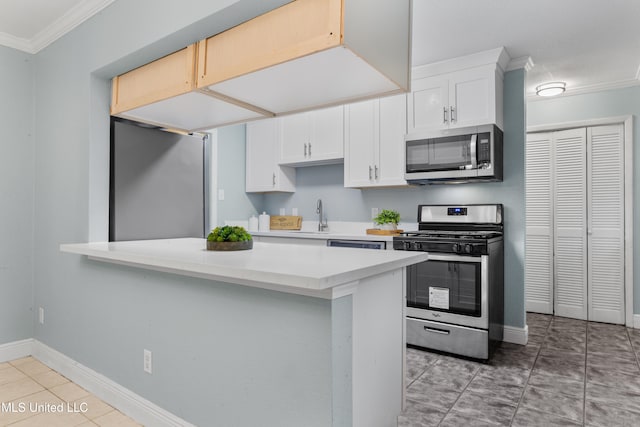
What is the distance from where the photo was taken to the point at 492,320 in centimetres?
302

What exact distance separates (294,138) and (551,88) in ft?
9.00

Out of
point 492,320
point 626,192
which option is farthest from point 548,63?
point 492,320

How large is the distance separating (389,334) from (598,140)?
3.78 meters

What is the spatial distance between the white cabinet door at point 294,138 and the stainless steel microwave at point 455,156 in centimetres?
118

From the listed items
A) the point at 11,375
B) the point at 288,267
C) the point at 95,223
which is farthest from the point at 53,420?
the point at 288,267

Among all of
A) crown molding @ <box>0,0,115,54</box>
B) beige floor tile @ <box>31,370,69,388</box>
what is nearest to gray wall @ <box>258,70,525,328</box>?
crown molding @ <box>0,0,115,54</box>

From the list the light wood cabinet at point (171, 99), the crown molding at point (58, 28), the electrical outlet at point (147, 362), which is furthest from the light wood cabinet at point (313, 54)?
the electrical outlet at point (147, 362)

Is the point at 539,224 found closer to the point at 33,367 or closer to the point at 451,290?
the point at 451,290

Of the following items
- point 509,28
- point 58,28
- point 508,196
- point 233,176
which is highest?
point 509,28

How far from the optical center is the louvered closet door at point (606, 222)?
3.91m

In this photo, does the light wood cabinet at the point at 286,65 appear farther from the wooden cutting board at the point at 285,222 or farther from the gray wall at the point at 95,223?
the wooden cutting board at the point at 285,222

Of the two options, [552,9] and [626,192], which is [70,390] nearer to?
[552,9]

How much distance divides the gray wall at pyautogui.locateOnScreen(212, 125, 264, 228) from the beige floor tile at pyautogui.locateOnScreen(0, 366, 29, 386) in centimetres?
214

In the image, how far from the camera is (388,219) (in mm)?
3723
